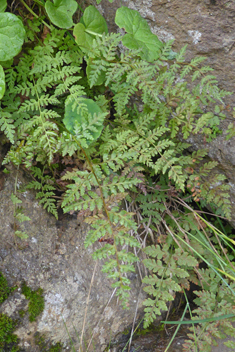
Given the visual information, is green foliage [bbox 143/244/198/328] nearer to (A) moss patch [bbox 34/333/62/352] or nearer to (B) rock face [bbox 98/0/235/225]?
(A) moss patch [bbox 34/333/62/352]

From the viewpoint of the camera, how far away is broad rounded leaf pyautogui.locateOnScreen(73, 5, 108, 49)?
2.18m

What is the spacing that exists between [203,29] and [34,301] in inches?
96.3

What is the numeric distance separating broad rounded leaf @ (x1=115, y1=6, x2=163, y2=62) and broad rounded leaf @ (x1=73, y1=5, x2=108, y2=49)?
232 millimetres

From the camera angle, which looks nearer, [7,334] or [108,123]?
[7,334]

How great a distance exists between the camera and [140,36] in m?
2.19

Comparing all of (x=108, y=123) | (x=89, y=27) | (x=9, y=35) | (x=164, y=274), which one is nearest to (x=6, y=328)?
(x=164, y=274)

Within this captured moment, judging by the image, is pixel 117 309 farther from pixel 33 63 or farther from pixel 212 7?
pixel 212 7

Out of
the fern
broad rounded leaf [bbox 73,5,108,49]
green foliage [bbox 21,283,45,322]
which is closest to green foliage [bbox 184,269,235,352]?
the fern

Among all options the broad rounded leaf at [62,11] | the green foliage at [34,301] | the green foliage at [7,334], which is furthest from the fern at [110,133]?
the green foliage at [7,334]

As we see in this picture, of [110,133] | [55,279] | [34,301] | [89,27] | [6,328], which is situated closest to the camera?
[6,328]

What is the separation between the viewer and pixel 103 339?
89.7 inches

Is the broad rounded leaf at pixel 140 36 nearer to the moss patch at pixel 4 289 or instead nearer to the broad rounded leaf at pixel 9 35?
the broad rounded leaf at pixel 9 35

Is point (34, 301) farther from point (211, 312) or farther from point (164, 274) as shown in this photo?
point (211, 312)

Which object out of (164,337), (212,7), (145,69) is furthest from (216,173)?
(164,337)
